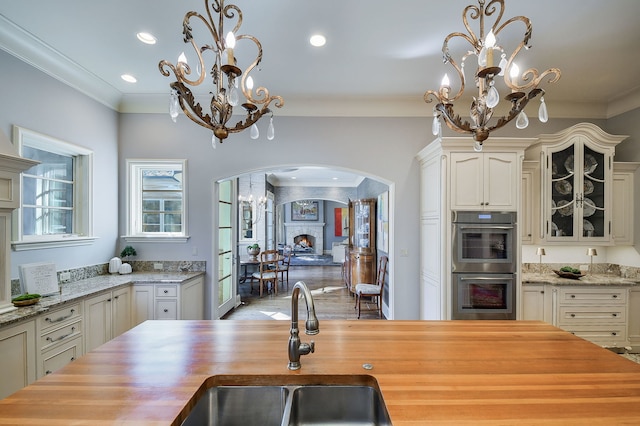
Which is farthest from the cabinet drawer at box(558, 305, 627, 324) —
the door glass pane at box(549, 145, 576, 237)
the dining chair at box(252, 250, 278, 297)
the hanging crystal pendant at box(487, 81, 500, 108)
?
the dining chair at box(252, 250, 278, 297)

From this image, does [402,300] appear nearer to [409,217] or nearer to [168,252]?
[409,217]

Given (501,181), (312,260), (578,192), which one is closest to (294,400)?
(501,181)

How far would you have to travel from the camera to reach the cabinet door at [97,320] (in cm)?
263

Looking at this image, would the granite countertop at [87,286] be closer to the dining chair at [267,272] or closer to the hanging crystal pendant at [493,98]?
the dining chair at [267,272]

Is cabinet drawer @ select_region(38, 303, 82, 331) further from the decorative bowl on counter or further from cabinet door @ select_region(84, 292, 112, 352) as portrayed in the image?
the decorative bowl on counter

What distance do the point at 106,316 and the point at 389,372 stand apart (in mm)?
2951

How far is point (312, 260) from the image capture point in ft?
36.1

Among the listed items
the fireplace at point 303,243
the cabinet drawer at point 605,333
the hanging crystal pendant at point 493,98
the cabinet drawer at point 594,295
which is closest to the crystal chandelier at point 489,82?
the hanging crystal pendant at point 493,98

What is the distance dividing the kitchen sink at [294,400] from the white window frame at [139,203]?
2922mm

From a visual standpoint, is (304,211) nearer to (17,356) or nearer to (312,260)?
(312,260)

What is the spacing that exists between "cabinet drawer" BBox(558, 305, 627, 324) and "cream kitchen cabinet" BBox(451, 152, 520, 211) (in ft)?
4.39

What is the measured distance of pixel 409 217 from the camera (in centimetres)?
368

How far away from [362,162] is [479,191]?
1.40 metres

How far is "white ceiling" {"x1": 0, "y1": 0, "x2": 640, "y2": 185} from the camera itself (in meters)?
2.08
